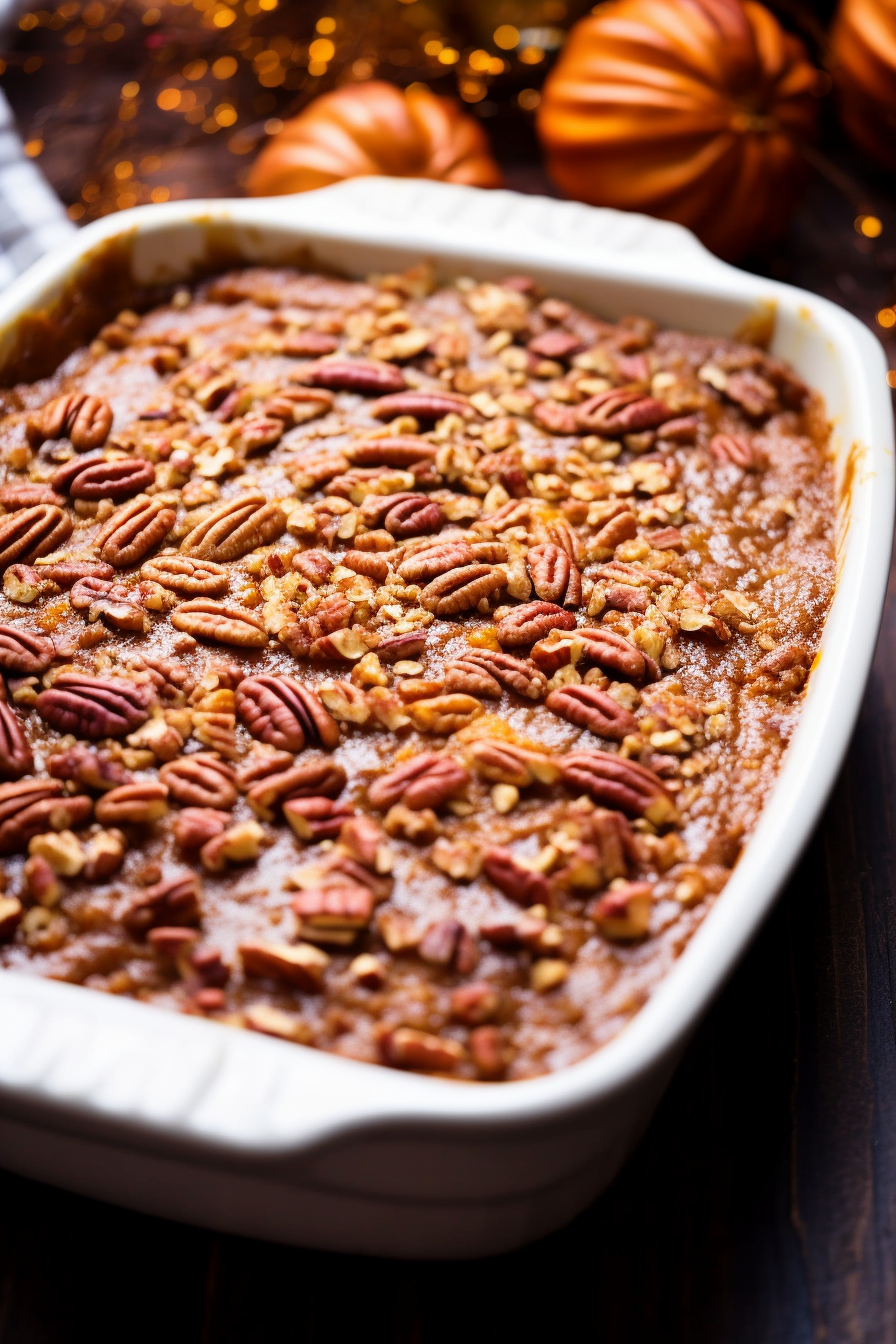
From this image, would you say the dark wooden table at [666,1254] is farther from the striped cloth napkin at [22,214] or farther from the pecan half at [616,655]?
the striped cloth napkin at [22,214]

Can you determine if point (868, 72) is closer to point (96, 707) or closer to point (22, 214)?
point (22, 214)

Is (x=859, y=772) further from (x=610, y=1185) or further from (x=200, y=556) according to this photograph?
(x=200, y=556)

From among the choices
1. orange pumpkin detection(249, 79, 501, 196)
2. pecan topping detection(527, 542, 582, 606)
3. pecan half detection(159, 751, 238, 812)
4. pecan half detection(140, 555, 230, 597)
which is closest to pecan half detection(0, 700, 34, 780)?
pecan half detection(159, 751, 238, 812)

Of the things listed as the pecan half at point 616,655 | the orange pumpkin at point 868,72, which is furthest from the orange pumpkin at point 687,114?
the pecan half at point 616,655

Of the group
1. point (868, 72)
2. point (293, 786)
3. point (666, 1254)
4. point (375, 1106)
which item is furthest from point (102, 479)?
point (868, 72)

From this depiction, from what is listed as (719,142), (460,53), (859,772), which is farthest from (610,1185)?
(460,53)

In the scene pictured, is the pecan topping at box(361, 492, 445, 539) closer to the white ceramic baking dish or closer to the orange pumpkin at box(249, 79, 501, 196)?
the white ceramic baking dish
